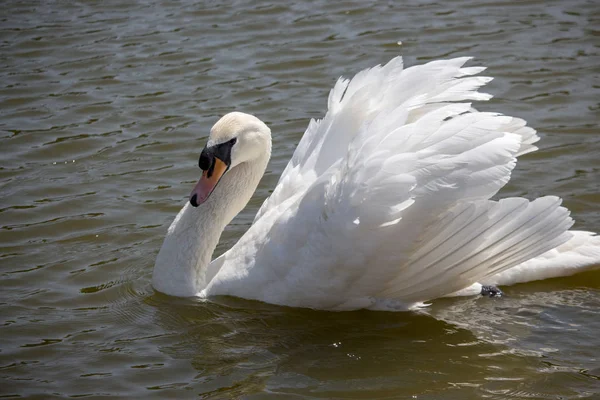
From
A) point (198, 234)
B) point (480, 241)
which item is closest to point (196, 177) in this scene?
point (198, 234)

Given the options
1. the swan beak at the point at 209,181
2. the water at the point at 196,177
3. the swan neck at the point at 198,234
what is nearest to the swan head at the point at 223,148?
the swan beak at the point at 209,181

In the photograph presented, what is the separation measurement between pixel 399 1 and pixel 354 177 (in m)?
6.93

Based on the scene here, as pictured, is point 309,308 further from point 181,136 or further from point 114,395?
point 181,136

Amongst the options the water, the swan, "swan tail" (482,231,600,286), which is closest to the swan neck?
the swan

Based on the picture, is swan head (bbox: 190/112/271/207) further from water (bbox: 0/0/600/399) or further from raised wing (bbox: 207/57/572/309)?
water (bbox: 0/0/600/399)

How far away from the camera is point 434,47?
1097 centimetres

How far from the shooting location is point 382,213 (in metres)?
5.86

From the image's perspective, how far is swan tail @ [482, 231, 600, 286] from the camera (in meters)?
6.73

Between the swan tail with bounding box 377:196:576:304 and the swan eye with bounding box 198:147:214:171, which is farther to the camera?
the swan eye with bounding box 198:147:214:171

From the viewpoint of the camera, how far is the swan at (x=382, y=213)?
587cm

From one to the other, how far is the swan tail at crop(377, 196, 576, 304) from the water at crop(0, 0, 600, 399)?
37 cm

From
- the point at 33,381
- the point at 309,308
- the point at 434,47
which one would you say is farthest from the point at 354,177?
the point at 434,47

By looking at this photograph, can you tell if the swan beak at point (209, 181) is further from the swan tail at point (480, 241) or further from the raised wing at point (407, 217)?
the swan tail at point (480, 241)

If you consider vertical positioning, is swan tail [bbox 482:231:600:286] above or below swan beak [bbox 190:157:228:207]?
below
